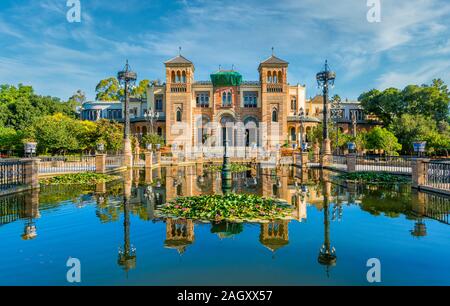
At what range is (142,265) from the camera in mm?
4938

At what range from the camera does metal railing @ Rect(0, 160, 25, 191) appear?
11.9 m

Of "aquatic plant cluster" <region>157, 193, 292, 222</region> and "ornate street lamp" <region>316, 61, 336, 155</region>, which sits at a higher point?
"ornate street lamp" <region>316, 61, 336, 155</region>

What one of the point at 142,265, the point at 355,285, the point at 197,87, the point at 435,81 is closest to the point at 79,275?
the point at 142,265

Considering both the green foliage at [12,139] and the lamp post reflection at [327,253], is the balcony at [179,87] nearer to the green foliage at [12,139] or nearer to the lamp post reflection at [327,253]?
the green foliage at [12,139]

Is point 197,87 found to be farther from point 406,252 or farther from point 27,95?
point 406,252

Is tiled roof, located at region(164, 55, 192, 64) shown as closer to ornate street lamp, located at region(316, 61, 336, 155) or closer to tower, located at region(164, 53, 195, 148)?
tower, located at region(164, 53, 195, 148)

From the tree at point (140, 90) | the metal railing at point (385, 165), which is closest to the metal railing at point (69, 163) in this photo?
the metal railing at point (385, 165)

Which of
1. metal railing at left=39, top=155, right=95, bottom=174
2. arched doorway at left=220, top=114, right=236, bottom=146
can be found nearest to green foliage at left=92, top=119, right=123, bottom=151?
metal railing at left=39, top=155, right=95, bottom=174

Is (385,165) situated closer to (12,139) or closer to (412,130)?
A: (412,130)

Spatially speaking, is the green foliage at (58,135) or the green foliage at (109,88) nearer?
the green foliage at (58,135)

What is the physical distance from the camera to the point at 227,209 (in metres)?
8.30

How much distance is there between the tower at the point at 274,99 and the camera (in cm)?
5178

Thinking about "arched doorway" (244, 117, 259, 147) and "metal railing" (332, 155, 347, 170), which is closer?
"metal railing" (332, 155, 347, 170)

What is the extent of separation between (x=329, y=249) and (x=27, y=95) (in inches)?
2511
